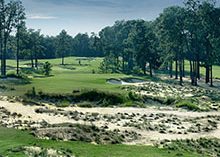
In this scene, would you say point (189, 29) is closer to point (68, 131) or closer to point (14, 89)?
point (14, 89)

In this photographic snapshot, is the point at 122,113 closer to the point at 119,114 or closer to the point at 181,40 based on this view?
the point at 119,114

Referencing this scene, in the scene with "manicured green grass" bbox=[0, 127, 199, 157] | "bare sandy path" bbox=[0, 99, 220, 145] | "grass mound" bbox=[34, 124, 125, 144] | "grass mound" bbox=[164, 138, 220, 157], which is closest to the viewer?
"manicured green grass" bbox=[0, 127, 199, 157]

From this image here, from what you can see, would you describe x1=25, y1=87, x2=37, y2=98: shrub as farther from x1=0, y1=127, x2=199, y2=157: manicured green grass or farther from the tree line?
the tree line

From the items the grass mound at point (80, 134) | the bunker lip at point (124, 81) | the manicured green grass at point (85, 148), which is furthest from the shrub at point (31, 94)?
the bunker lip at point (124, 81)

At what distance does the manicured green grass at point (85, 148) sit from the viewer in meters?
28.0

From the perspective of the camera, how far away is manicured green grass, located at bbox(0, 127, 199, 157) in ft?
91.9

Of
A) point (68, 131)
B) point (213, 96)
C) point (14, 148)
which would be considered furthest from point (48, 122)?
point (213, 96)

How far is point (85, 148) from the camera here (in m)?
29.5

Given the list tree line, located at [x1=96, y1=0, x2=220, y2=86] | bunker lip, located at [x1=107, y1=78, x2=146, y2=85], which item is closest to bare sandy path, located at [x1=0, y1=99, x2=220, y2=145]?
bunker lip, located at [x1=107, y1=78, x2=146, y2=85]

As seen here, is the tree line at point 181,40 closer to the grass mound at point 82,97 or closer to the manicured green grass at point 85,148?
the grass mound at point 82,97

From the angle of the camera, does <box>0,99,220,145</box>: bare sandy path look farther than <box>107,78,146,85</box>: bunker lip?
No

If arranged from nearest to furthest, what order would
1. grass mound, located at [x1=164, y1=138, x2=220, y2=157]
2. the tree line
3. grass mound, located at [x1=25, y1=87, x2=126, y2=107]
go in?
grass mound, located at [x1=164, y1=138, x2=220, y2=157], grass mound, located at [x1=25, y1=87, x2=126, y2=107], the tree line

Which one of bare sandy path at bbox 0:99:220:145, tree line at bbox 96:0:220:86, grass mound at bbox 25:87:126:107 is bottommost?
bare sandy path at bbox 0:99:220:145

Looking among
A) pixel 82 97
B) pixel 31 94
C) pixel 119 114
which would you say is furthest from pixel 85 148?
pixel 31 94
